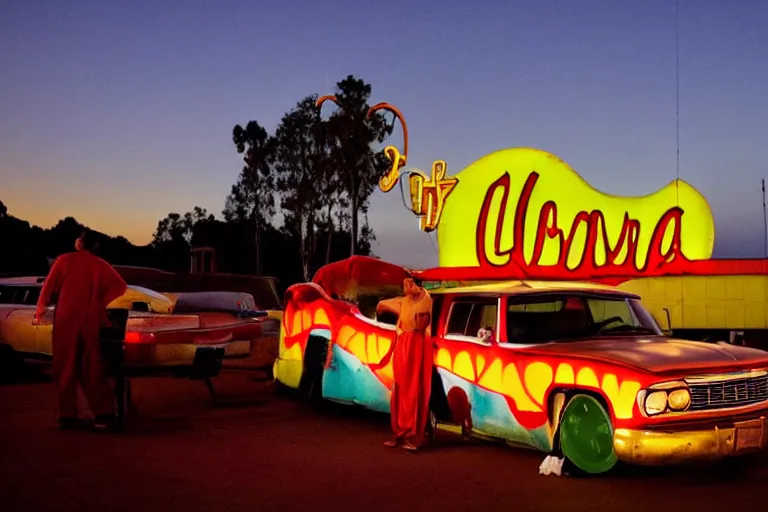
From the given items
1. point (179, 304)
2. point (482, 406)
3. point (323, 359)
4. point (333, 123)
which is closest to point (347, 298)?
point (323, 359)

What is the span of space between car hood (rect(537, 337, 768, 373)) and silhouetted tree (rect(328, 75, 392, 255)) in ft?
124

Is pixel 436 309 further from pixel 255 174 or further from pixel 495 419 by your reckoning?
pixel 255 174

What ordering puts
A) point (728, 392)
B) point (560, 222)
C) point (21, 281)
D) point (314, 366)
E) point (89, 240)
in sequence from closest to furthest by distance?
point (728, 392) < point (89, 240) < point (314, 366) < point (21, 281) < point (560, 222)

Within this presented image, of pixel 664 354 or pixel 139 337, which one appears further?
pixel 139 337

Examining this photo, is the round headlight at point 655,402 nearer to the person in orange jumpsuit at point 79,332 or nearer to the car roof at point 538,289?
the car roof at point 538,289

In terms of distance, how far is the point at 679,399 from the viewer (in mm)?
6730

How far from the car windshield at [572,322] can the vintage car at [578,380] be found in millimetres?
13

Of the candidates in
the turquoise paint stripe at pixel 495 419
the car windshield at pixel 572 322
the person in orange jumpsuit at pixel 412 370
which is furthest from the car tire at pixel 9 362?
the car windshield at pixel 572 322

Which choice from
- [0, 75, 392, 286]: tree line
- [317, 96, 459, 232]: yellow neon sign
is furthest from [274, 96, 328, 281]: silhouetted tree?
[317, 96, 459, 232]: yellow neon sign

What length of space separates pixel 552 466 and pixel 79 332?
5.04 m

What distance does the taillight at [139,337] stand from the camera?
1199 centimetres

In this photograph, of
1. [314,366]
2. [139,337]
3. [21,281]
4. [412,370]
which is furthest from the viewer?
[21,281]

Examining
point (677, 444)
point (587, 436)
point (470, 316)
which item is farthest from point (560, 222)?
point (677, 444)

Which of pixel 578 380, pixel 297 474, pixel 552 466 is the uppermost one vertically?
pixel 578 380
